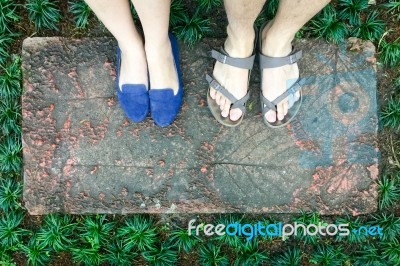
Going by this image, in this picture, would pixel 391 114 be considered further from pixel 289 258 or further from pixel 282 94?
pixel 289 258

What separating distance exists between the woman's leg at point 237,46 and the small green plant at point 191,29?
25 centimetres

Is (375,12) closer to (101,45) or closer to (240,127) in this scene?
(240,127)

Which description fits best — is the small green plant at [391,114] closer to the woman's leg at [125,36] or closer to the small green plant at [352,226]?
the small green plant at [352,226]

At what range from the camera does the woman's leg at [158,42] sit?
1.76 metres

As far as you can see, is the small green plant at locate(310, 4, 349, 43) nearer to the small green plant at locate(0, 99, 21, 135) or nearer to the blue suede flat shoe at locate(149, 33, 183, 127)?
the blue suede flat shoe at locate(149, 33, 183, 127)

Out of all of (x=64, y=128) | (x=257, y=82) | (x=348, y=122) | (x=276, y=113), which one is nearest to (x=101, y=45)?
(x=64, y=128)

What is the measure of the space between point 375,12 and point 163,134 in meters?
1.47

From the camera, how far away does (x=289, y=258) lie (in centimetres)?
249

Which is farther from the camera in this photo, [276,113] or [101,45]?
[101,45]

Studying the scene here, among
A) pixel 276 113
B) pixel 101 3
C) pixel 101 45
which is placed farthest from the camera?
pixel 101 45

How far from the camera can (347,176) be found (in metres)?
2.44

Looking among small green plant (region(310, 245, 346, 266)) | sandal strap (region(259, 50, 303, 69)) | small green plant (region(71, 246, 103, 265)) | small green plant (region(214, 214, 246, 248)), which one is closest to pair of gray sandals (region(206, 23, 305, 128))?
sandal strap (region(259, 50, 303, 69))

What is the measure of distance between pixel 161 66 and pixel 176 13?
0.50 meters

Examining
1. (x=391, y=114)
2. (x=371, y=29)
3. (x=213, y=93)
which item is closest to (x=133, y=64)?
(x=213, y=93)
